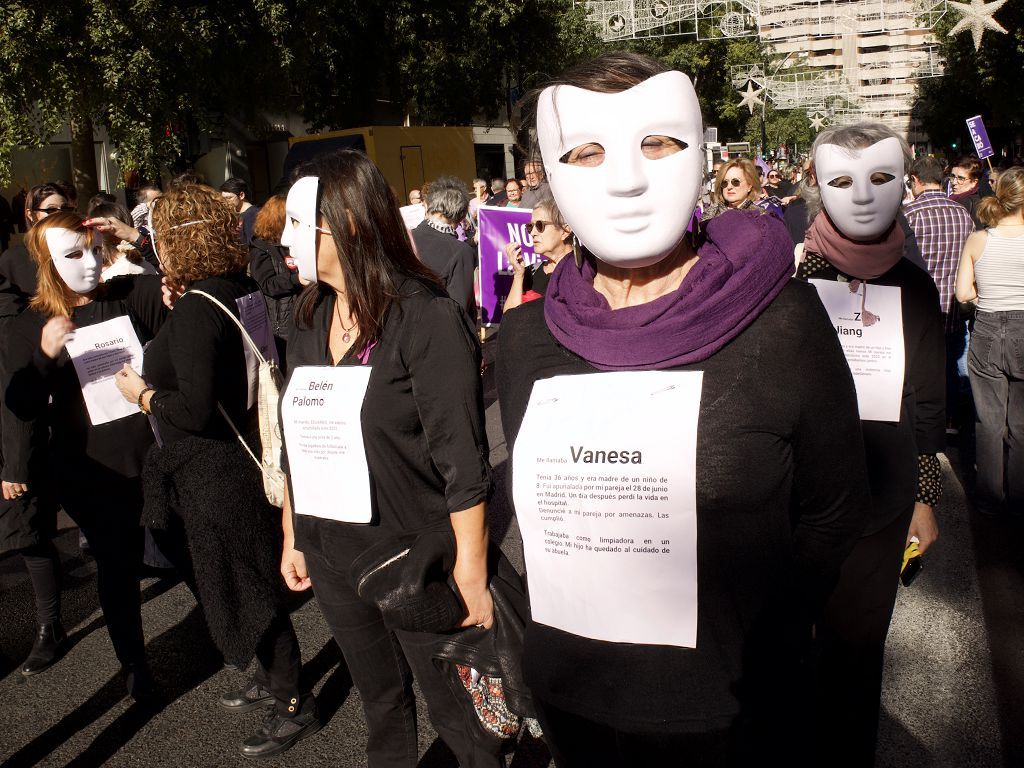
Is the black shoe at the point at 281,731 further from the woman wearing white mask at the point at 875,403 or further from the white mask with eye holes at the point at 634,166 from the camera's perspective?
the white mask with eye holes at the point at 634,166

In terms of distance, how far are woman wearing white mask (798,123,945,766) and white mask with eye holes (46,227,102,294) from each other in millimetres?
2573

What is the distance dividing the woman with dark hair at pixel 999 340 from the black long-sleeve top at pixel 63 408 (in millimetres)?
4415

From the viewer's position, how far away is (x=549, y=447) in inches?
60.0

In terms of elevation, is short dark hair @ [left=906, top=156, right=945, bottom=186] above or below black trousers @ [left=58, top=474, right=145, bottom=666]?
above

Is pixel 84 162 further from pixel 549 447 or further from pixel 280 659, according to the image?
pixel 549 447

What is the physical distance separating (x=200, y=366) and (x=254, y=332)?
40 cm

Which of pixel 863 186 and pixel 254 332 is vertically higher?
pixel 863 186

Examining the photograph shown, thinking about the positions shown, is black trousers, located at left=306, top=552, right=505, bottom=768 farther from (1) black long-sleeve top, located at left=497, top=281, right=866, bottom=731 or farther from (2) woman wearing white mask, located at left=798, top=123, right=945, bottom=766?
(2) woman wearing white mask, located at left=798, top=123, right=945, bottom=766

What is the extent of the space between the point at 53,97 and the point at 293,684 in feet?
40.0

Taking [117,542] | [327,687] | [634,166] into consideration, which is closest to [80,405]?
[117,542]

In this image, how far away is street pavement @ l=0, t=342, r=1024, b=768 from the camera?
312 cm

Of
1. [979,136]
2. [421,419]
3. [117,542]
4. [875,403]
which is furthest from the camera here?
[979,136]

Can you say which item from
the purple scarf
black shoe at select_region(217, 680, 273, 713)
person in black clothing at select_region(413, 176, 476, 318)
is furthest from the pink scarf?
person in black clothing at select_region(413, 176, 476, 318)

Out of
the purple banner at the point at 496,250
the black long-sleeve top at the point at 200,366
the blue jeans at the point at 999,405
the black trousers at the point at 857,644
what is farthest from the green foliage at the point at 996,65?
the black long-sleeve top at the point at 200,366
